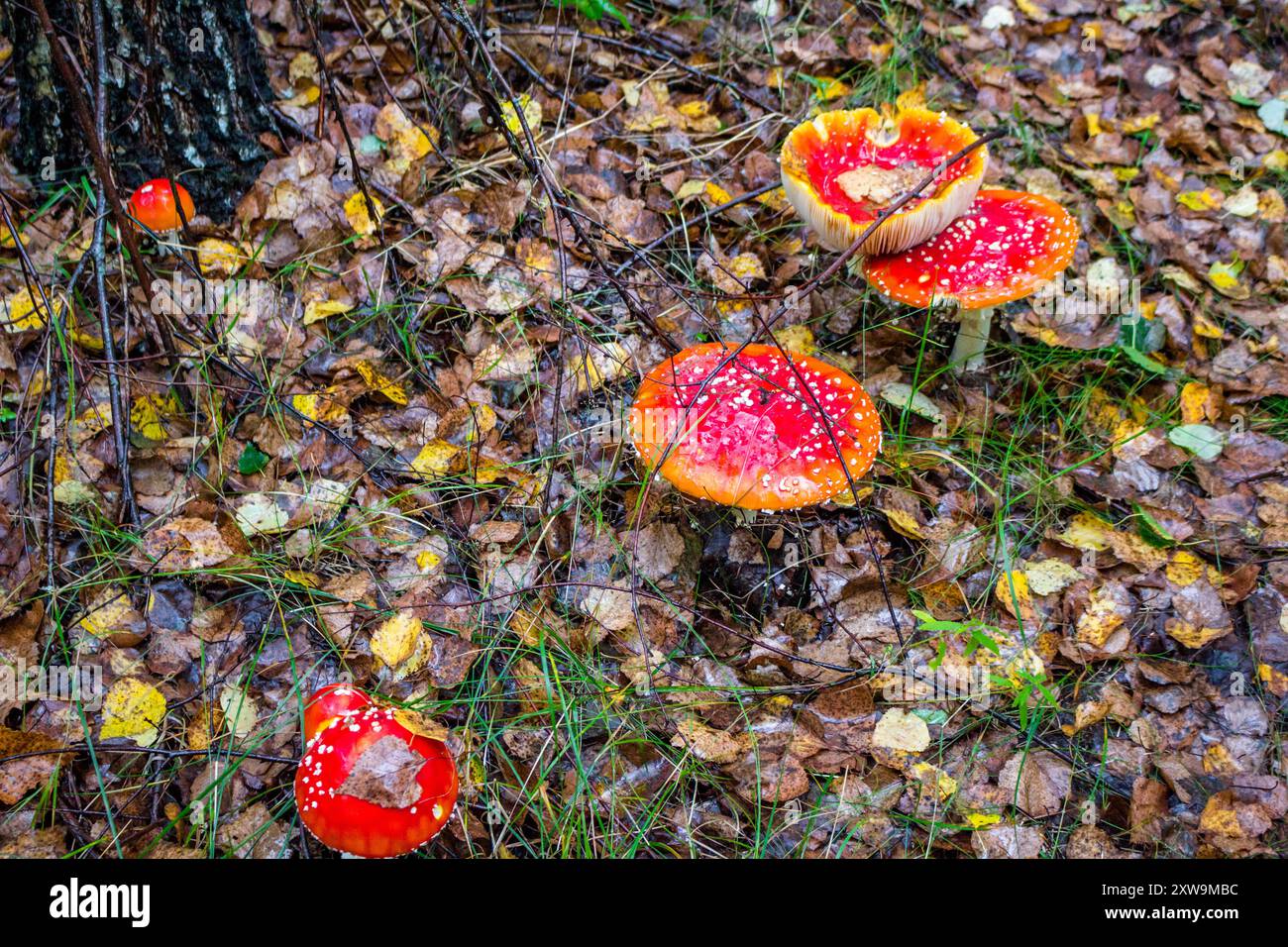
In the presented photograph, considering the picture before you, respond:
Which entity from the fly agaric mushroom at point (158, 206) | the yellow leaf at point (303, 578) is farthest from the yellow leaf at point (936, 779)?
the fly agaric mushroom at point (158, 206)

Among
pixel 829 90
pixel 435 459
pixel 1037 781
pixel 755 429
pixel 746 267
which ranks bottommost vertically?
pixel 1037 781

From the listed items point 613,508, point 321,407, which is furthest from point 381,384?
point 613,508

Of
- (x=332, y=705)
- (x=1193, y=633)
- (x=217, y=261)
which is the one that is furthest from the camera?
(x=217, y=261)

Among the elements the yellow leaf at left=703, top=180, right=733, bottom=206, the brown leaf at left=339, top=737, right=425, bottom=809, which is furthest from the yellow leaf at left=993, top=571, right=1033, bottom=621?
the yellow leaf at left=703, top=180, right=733, bottom=206

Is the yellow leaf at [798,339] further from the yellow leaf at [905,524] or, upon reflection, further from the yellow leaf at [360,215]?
the yellow leaf at [360,215]

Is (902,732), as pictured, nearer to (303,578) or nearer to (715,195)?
(303,578)
